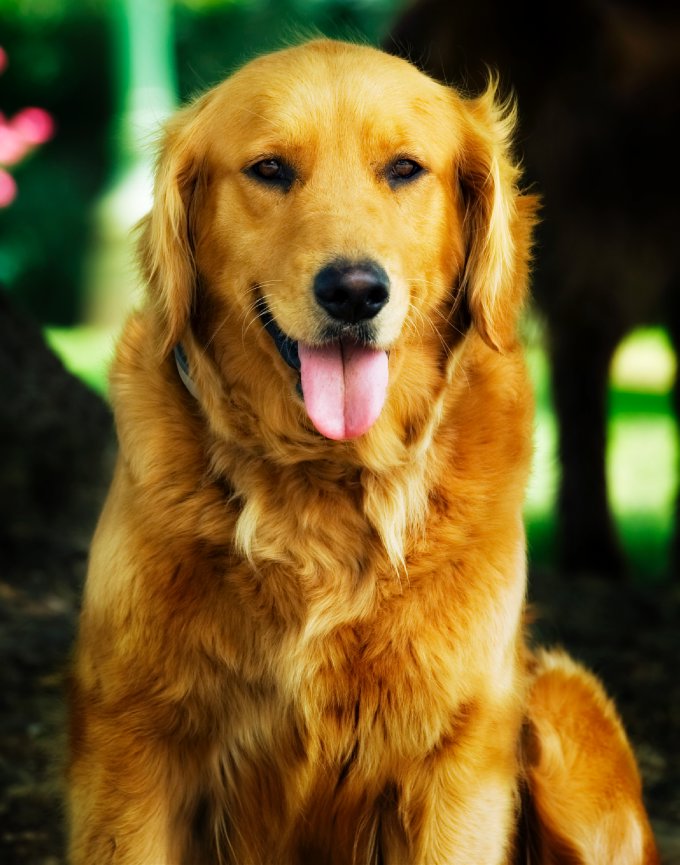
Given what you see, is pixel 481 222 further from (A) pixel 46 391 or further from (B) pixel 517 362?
(A) pixel 46 391

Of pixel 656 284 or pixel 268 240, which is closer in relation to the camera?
pixel 268 240

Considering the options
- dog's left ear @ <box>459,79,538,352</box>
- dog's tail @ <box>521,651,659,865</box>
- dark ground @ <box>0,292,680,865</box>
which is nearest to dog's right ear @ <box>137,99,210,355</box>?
dog's left ear @ <box>459,79,538,352</box>

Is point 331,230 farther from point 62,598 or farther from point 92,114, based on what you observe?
point 92,114

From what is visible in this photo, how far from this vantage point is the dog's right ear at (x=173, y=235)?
255 centimetres

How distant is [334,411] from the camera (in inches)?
94.9

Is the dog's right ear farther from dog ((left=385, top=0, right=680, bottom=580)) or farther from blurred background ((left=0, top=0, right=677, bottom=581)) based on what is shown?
blurred background ((left=0, top=0, right=677, bottom=581))

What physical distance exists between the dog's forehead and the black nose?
0.32 meters

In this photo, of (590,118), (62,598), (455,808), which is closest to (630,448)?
(590,118)

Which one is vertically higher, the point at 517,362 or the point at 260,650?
the point at 517,362

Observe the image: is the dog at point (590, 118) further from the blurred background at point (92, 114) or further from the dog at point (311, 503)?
the blurred background at point (92, 114)

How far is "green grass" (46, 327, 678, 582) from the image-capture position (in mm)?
6023

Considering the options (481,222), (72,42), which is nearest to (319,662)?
(481,222)

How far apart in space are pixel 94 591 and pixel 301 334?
687 mm

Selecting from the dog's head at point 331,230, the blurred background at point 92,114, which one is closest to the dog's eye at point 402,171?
the dog's head at point 331,230
